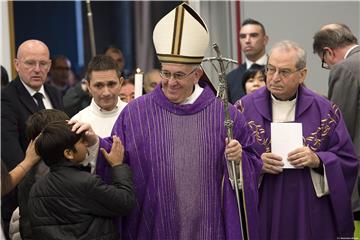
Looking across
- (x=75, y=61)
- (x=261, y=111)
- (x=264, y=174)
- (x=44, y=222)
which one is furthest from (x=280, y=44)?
(x=75, y=61)

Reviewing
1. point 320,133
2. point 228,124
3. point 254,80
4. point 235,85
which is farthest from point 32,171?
point 235,85

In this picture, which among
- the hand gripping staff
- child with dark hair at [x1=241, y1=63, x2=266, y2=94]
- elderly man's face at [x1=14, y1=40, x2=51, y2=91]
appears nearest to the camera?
the hand gripping staff

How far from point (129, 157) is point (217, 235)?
0.60 meters

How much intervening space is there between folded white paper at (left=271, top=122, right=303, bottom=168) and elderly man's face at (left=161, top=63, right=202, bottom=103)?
0.64 m

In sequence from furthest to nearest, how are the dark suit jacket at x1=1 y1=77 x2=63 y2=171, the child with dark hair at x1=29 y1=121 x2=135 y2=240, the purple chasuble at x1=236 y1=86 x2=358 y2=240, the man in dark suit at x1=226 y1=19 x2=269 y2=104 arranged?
the man in dark suit at x1=226 y1=19 x2=269 y2=104 → the dark suit jacket at x1=1 y1=77 x2=63 y2=171 → the purple chasuble at x1=236 y1=86 x2=358 y2=240 → the child with dark hair at x1=29 y1=121 x2=135 y2=240

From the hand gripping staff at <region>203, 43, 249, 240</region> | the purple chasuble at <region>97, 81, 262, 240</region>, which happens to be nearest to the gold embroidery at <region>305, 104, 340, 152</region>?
the purple chasuble at <region>97, 81, 262, 240</region>

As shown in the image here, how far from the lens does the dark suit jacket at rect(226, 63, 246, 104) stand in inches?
256

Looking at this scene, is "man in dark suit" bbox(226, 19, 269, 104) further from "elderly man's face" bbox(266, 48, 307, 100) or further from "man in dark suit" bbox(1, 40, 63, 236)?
"elderly man's face" bbox(266, 48, 307, 100)

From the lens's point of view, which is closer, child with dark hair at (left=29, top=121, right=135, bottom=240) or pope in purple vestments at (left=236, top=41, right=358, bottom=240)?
child with dark hair at (left=29, top=121, right=135, bottom=240)

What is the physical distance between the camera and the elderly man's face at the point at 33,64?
17.9ft

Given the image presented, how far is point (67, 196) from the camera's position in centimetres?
375

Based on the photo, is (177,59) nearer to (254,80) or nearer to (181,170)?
(181,170)

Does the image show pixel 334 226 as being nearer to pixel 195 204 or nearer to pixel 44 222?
pixel 195 204

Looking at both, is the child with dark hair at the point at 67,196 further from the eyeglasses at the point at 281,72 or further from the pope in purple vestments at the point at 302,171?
the eyeglasses at the point at 281,72
